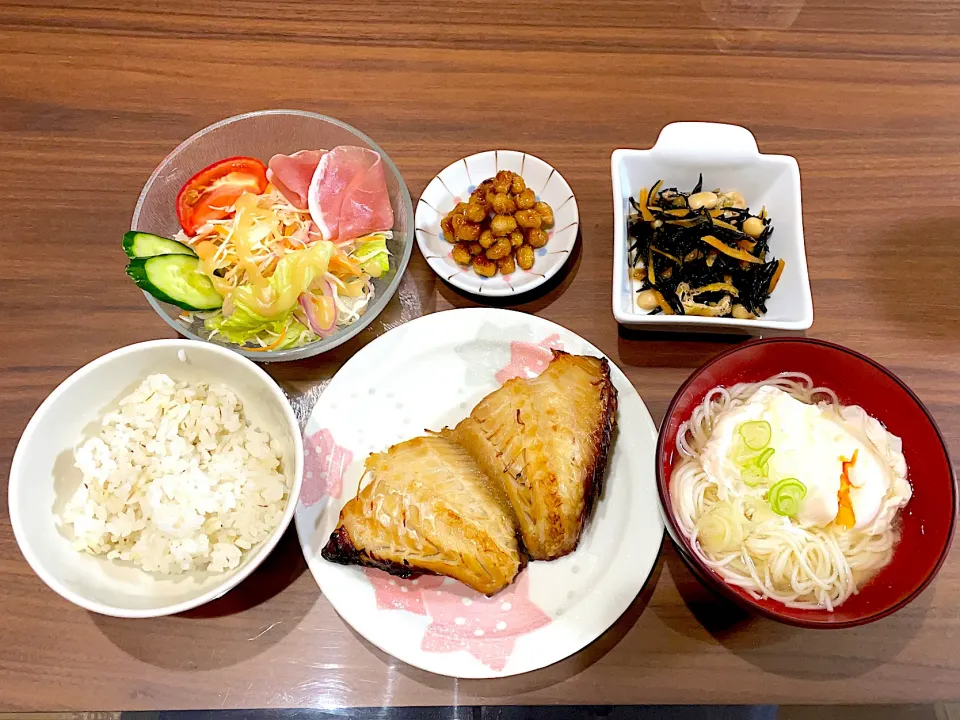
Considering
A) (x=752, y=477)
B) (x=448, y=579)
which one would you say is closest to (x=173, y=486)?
(x=448, y=579)

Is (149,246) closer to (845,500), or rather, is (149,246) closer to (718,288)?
(718,288)

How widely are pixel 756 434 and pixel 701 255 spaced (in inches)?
24.1

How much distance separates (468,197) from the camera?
2064 millimetres

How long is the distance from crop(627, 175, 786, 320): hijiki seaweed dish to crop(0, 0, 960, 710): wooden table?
0.40ft

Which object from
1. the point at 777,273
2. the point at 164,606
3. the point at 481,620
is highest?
the point at 777,273

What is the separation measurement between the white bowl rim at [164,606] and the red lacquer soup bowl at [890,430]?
2.60 feet

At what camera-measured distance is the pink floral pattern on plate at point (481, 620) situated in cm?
154

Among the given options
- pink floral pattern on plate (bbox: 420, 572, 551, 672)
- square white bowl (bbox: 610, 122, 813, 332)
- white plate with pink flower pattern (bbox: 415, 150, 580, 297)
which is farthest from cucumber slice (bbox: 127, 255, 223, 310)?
square white bowl (bbox: 610, 122, 813, 332)

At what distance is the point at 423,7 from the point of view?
2.35 meters

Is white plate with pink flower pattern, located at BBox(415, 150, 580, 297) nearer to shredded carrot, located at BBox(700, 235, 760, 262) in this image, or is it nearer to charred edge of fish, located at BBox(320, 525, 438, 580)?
shredded carrot, located at BBox(700, 235, 760, 262)

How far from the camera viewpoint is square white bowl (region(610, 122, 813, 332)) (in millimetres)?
1771

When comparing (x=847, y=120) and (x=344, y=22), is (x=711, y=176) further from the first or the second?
(x=344, y=22)

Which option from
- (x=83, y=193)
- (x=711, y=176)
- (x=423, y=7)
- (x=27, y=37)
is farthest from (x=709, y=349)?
(x=27, y=37)

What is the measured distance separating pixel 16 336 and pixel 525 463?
1.47m
